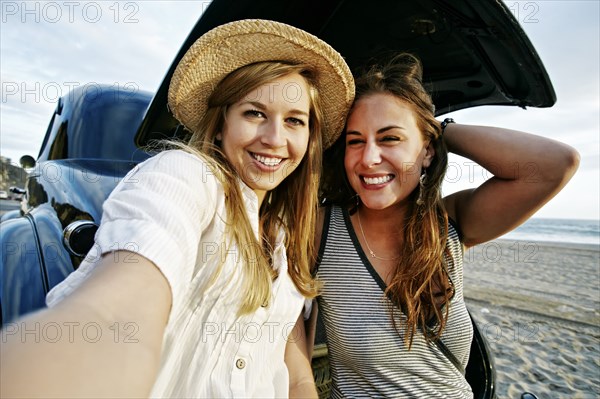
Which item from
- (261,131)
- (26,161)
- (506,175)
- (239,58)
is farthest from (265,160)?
(26,161)

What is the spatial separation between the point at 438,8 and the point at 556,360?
454 cm

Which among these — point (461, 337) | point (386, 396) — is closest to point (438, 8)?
→ point (461, 337)

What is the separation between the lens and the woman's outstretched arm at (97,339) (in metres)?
0.53

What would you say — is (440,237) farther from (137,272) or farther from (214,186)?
(137,272)

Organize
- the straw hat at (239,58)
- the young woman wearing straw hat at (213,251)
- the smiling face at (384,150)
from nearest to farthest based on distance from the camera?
the young woman wearing straw hat at (213,251) → the straw hat at (239,58) → the smiling face at (384,150)

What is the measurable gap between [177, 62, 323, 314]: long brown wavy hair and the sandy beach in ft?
9.95

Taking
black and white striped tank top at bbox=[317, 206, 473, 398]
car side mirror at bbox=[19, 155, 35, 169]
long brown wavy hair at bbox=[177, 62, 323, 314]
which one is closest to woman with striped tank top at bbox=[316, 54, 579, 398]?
black and white striped tank top at bbox=[317, 206, 473, 398]

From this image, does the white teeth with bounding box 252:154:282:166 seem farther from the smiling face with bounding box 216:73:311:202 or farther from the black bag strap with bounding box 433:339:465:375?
the black bag strap with bounding box 433:339:465:375

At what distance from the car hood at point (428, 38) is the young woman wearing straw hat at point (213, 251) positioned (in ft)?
0.54

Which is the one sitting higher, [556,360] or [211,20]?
[211,20]

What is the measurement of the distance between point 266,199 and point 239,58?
644mm

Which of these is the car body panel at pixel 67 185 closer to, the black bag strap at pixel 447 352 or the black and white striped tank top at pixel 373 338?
the black and white striped tank top at pixel 373 338

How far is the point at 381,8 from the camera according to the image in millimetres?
1683

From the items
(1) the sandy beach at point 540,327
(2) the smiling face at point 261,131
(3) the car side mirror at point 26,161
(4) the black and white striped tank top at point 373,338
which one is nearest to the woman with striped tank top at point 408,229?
(4) the black and white striped tank top at point 373,338
